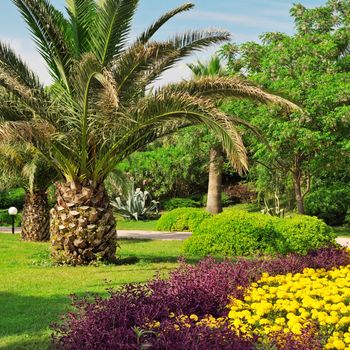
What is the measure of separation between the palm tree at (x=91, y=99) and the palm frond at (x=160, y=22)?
0.02 m

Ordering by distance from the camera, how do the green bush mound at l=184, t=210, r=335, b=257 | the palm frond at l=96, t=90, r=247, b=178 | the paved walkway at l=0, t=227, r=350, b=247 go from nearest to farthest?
the palm frond at l=96, t=90, r=247, b=178, the green bush mound at l=184, t=210, r=335, b=257, the paved walkway at l=0, t=227, r=350, b=247

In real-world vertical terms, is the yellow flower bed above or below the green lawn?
above

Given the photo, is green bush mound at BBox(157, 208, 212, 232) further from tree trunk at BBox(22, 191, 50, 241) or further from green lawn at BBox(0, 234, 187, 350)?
tree trunk at BBox(22, 191, 50, 241)

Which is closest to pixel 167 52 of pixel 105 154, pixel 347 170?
pixel 105 154

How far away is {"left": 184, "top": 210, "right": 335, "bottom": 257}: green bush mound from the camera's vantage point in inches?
477

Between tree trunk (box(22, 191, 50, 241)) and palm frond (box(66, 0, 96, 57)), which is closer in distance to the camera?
palm frond (box(66, 0, 96, 57))

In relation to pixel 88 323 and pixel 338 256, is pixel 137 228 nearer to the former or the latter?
pixel 338 256

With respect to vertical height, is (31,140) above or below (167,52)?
below

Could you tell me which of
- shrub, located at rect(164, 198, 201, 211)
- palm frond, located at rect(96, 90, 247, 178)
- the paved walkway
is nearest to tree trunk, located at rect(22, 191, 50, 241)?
the paved walkway

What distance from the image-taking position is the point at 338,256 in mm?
8664

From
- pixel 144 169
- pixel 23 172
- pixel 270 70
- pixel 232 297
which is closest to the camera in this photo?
pixel 232 297

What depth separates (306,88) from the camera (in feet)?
57.7

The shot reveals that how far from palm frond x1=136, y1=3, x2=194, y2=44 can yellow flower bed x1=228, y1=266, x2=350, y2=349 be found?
6.03 m

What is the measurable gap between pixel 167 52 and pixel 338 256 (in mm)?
4617
